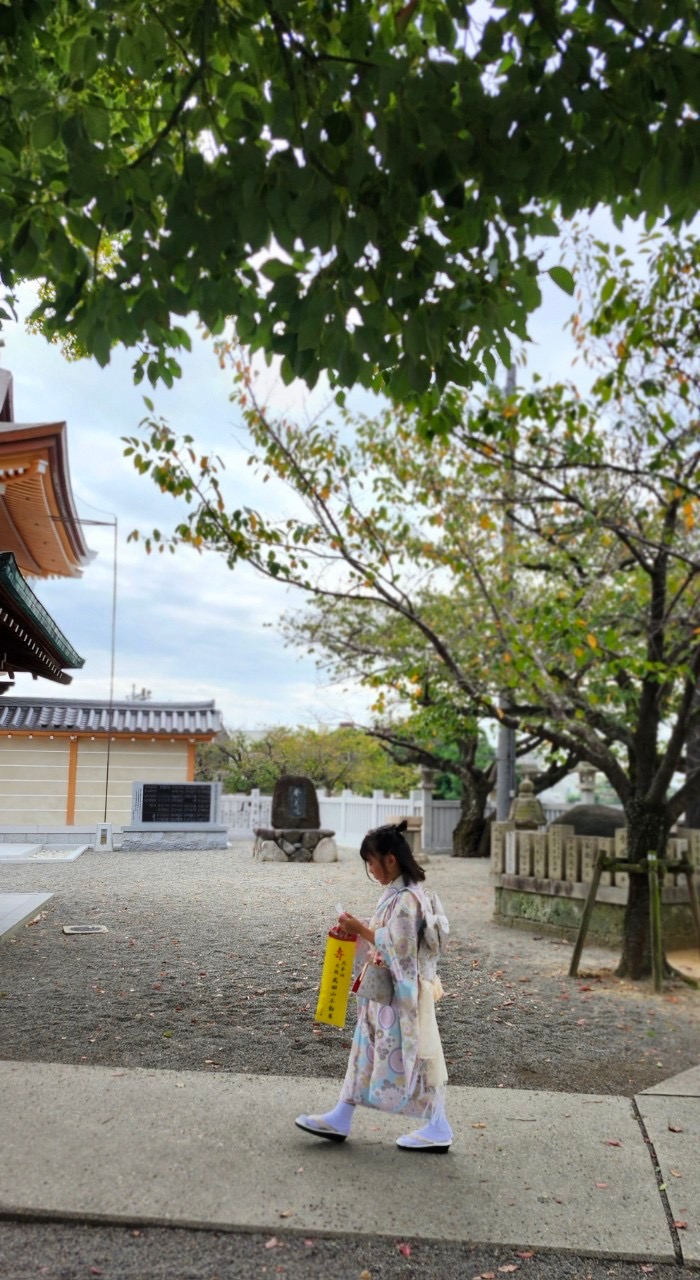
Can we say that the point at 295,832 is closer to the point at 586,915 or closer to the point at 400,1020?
the point at 586,915

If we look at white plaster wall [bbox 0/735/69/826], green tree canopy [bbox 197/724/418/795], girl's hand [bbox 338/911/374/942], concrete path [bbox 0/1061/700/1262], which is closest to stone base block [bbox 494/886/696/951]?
concrete path [bbox 0/1061/700/1262]

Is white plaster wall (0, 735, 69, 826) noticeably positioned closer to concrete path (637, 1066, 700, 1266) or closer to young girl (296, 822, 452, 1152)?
concrete path (637, 1066, 700, 1266)

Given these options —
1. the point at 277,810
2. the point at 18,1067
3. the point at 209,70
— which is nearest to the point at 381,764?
the point at 277,810

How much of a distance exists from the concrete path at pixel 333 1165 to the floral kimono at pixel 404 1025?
0.29m

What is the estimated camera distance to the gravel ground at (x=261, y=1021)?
10.5 feet

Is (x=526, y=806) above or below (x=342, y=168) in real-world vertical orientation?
below

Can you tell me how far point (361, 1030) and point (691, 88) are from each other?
13.0 ft

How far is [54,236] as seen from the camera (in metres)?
3.65

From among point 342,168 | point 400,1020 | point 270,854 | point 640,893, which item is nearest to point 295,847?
point 270,854

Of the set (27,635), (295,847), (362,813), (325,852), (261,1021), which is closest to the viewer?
(261,1021)

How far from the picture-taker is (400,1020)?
13.0 feet

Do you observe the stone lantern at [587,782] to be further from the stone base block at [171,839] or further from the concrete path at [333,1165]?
the concrete path at [333,1165]

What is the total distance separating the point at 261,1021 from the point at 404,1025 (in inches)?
115

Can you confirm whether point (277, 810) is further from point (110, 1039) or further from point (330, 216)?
point (330, 216)
